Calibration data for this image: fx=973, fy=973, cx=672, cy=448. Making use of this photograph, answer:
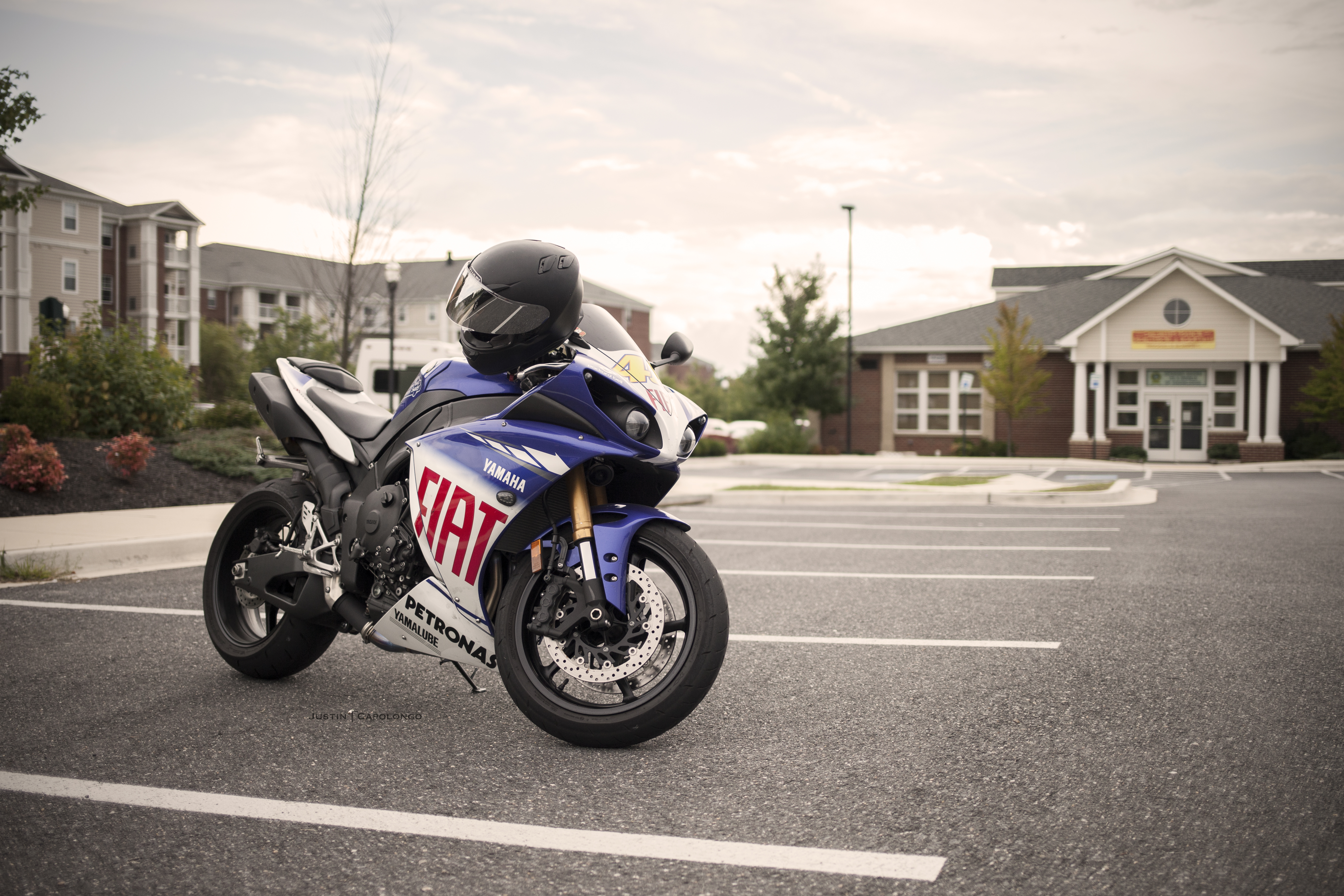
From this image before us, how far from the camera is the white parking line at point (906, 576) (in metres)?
7.44

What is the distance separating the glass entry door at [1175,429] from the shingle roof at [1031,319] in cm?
407

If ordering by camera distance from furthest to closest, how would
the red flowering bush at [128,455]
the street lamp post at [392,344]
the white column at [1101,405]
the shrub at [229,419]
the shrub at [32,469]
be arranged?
the white column at [1101,405]
the street lamp post at [392,344]
the shrub at [229,419]
the red flowering bush at [128,455]
the shrub at [32,469]

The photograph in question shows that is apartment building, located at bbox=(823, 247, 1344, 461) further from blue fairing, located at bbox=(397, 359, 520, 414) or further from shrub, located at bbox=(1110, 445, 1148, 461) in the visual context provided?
blue fairing, located at bbox=(397, 359, 520, 414)

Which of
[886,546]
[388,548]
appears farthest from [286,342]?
[388,548]

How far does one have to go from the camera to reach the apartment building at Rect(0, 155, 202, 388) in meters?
45.5

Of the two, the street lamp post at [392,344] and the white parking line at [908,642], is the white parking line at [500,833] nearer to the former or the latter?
the white parking line at [908,642]

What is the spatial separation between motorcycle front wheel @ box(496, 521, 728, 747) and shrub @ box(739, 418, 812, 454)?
2975 cm

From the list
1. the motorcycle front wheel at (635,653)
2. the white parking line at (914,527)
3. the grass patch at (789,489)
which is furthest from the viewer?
the grass patch at (789,489)

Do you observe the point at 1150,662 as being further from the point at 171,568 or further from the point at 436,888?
the point at 171,568

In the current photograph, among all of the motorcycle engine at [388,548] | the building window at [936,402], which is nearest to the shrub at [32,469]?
the motorcycle engine at [388,548]

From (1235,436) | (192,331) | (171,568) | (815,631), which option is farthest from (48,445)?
(192,331)

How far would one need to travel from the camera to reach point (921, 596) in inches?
264

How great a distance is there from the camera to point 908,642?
5.28 m

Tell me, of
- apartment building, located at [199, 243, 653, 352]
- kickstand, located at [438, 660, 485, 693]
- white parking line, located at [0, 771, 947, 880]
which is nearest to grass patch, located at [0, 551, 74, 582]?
white parking line, located at [0, 771, 947, 880]
